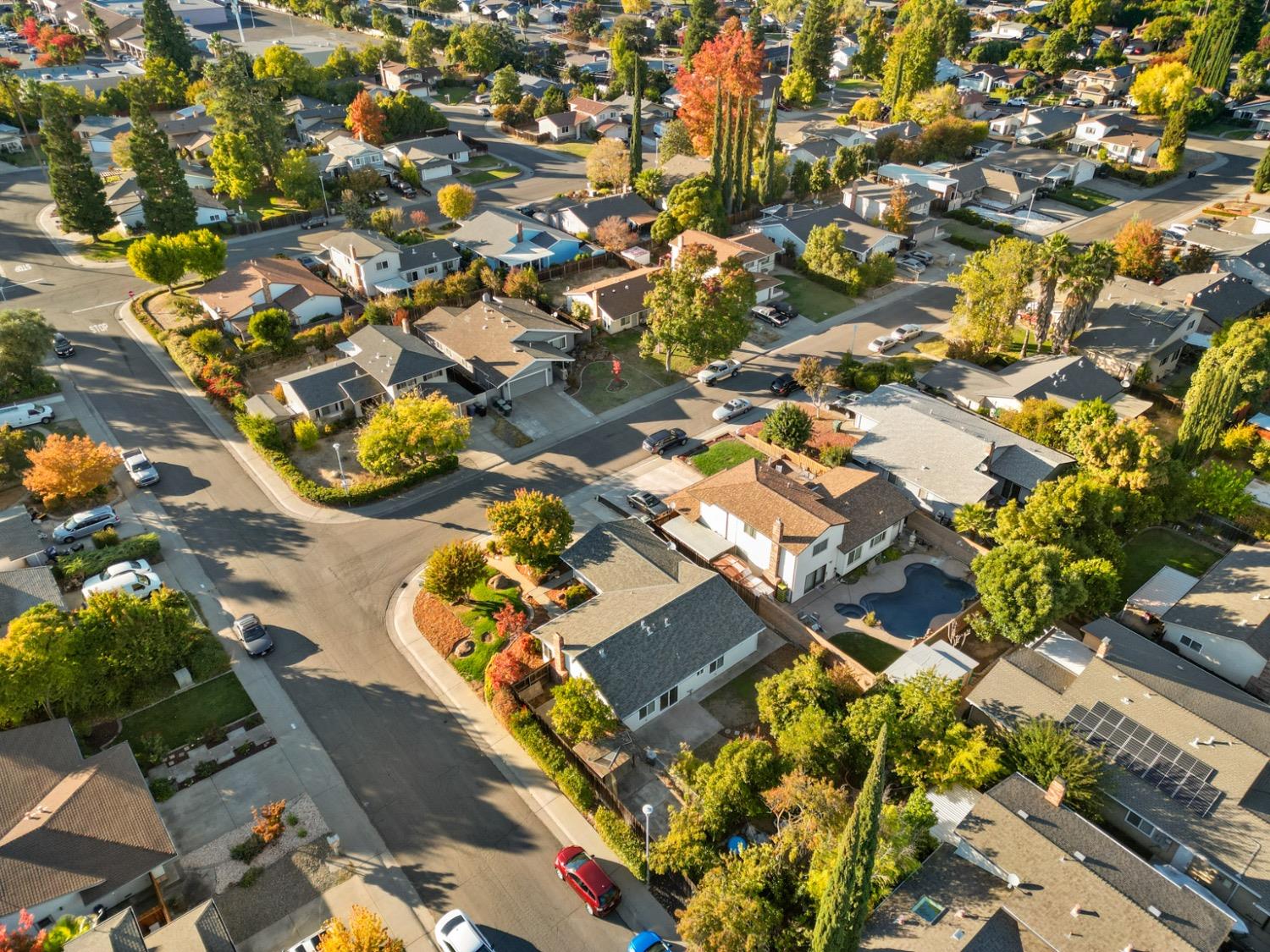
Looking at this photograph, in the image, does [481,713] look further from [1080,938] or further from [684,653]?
[1080,938]

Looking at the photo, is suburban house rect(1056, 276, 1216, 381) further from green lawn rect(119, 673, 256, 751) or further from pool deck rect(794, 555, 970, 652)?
green lawn rect(119, 673, 256, 751)

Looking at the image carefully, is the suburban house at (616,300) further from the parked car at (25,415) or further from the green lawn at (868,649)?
Result: the parked car at (25,415)

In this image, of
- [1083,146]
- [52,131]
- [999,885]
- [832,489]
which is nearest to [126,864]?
[999,885]

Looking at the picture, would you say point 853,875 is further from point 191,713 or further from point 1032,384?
point 1032,384

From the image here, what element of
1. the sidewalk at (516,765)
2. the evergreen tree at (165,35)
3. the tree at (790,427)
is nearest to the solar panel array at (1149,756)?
the sidewalk at (516,765)

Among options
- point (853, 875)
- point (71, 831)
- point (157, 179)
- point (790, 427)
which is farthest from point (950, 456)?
point (157, 179)

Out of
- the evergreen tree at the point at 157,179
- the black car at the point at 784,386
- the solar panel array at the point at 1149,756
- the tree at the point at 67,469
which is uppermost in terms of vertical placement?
the evergreen tree at the point at 157,179
